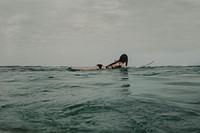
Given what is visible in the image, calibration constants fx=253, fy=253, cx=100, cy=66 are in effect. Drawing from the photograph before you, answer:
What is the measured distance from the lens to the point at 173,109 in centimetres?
641

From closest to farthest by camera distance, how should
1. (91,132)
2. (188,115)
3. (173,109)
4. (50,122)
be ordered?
(91,132) < (50,122) < (188,115) < (173,109)

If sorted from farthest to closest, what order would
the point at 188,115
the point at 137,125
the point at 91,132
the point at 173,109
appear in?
the point at 173,109 → the point at 188,115 → the point at 137,125 → the point at 91,132

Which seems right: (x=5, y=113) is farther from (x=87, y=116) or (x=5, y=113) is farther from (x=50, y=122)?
(x=87, y=116)

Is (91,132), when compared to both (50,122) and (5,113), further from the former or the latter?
(5,113)

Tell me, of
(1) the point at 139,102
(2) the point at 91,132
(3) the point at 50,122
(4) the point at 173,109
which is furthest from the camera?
(1) the point at 139,102

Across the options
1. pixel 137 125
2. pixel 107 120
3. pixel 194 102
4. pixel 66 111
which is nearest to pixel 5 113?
pixel 66 111

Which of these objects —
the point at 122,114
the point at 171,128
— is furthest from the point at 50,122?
the point at 171,128

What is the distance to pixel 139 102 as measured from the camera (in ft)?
24.1

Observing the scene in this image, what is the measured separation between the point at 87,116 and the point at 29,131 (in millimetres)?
1525

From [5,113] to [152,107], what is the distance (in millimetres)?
3786

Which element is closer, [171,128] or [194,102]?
[171,128]

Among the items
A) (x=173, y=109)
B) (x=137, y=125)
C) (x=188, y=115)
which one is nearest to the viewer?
(x=137, y=125)

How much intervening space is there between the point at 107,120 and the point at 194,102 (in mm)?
3306

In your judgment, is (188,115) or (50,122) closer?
(50,122)
